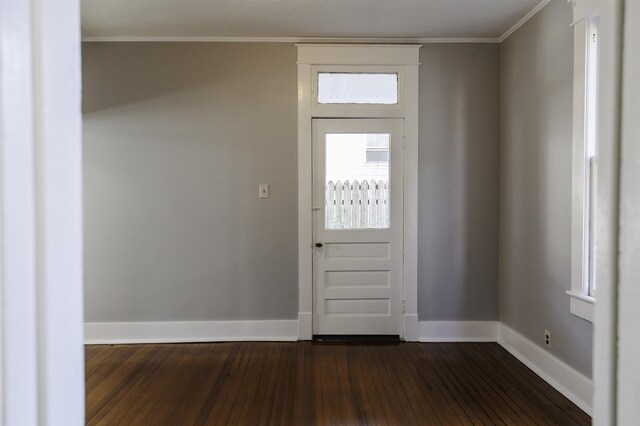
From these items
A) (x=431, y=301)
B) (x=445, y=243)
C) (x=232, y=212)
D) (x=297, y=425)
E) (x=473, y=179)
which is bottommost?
(x=297, y=425)

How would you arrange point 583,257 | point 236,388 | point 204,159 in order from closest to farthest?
point 583,257 < point 236,388 < point 204,159

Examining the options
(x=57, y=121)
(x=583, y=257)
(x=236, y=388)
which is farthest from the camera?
(x=236, y=388)

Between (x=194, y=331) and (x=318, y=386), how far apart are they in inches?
54.1

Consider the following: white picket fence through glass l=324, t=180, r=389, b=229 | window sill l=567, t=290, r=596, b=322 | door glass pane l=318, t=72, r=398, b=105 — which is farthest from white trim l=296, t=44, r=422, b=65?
window sill l=567, t=290, r=596, b=322

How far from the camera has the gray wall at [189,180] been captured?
325 cm

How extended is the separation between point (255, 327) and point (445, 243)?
1.91m

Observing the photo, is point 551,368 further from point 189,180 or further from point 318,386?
point 189,180

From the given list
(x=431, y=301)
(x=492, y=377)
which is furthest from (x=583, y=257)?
(x=431, y=301)

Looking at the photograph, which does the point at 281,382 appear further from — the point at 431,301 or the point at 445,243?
the point at 445,243

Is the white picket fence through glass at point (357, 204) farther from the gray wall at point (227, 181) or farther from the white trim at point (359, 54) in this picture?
the white trim at point (359, 54)

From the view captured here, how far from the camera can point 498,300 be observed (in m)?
3.34

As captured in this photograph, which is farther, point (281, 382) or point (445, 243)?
point (445, 243)

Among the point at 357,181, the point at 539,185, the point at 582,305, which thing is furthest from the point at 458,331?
the point at 357,181

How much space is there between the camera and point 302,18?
2.89m
